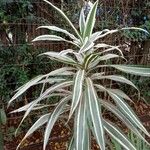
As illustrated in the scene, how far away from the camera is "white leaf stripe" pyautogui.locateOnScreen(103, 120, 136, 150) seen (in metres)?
2.37

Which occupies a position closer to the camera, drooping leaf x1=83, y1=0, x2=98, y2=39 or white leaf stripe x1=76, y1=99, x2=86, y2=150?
white leaf stripe x1=76, y1=99, x2=86, y2=150

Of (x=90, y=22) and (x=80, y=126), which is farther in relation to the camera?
(x=90, y=22)

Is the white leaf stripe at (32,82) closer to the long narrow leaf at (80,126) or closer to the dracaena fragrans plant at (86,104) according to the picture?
the dracaena fragrans plant at (86,104)

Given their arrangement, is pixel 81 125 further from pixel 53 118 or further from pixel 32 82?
pixel 32 82

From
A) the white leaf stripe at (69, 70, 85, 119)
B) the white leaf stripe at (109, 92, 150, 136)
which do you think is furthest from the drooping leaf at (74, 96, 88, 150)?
the white leaf stripe at (109, 92, 150, 136)

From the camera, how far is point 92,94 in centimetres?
238

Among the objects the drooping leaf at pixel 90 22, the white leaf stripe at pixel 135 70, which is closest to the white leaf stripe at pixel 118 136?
the white leaf stripe at pixel 135 70

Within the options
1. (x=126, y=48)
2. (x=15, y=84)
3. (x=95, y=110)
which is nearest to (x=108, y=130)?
(x=95, y=110)

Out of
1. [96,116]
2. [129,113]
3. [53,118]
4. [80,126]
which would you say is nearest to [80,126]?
[80,126]

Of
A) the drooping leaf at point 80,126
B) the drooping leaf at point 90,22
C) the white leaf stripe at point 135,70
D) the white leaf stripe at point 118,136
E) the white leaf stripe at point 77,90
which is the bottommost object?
the white leaf stripe at point 118,136

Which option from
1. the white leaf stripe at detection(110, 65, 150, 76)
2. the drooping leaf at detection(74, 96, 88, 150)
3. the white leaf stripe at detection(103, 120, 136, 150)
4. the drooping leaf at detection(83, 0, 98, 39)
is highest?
the drooping leaf at detection(83, 0, 98, 39)

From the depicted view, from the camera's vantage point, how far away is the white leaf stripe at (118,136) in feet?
7.78

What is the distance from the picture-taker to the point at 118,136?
244cm

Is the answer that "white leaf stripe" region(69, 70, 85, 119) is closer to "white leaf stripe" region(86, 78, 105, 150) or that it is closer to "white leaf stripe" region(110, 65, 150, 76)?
"white leaf stripe" region(86, 78, 105, 150)
